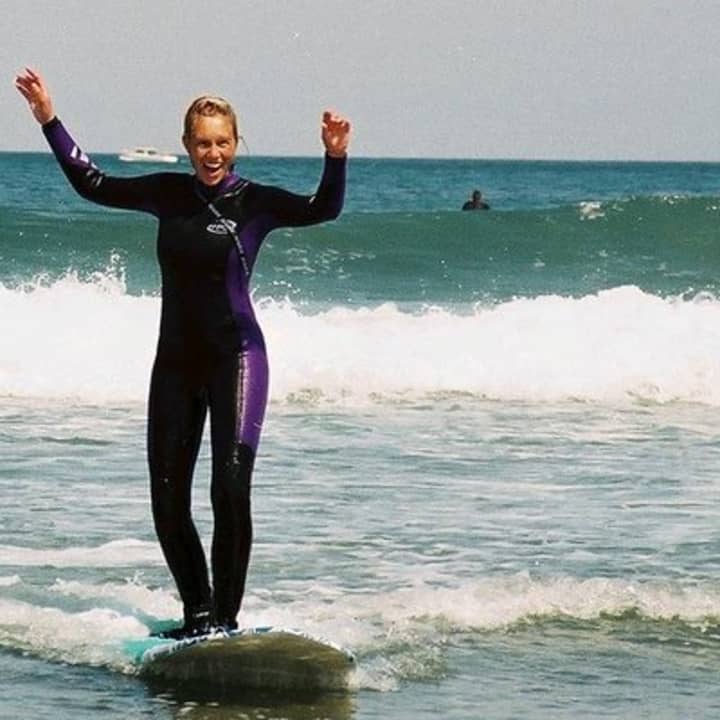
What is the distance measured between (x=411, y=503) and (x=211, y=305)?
3957 millimetres

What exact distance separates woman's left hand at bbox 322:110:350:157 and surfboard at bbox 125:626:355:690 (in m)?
1.58

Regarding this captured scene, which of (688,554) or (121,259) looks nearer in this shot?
(688,554)

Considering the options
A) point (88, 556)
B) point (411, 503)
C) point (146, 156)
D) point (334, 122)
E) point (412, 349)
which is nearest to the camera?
point (334, 122)

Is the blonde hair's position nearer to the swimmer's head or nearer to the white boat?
the swimmer's head

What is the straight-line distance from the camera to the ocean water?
7219 millimetres

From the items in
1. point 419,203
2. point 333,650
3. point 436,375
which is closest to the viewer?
point 333,650

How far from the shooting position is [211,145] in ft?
22.8

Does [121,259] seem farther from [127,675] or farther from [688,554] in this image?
[127,675]

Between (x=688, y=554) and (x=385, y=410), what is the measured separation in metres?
6.79

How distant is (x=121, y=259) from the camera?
96.4 feet

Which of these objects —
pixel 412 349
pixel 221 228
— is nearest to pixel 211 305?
pixel 221 228

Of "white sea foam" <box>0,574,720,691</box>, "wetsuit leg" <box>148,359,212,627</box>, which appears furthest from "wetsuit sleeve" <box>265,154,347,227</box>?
"white sea foam" <box>0,574,720,691</box>

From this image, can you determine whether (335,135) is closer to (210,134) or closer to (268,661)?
(210,134)

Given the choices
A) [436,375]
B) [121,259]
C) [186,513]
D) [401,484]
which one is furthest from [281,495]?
[121,259]
